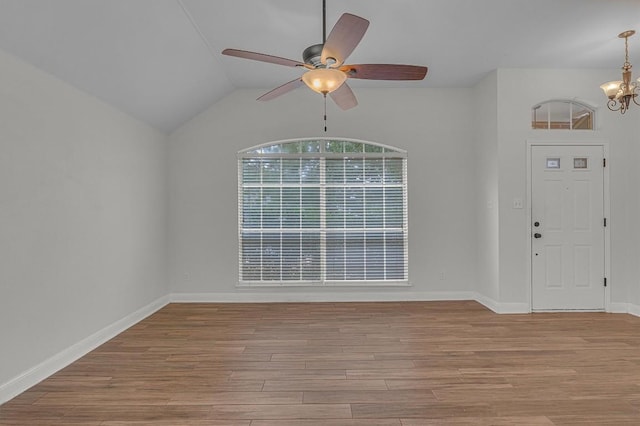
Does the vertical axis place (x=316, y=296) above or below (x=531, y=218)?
below

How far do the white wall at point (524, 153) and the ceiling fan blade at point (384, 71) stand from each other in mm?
2469

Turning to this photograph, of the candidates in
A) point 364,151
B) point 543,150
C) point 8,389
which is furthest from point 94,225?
point 543,150

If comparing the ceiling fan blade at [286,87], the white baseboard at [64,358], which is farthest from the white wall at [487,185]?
the white baseboard at [64,358]

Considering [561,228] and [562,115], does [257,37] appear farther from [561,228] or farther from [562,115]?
[561,228]

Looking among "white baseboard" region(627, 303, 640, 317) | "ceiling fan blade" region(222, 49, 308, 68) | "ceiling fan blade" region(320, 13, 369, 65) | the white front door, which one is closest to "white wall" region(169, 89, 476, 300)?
the white front door

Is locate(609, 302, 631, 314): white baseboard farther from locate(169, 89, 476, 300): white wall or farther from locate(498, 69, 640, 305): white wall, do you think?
locate(169, 89, 476, 300): white wall

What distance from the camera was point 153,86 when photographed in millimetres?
3805

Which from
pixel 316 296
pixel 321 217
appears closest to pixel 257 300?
pixel 316 296

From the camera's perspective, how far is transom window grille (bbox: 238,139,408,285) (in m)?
5.08

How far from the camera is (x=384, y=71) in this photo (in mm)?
2473

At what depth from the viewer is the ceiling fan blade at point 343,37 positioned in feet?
6.53

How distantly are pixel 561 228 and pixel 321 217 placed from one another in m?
3.01

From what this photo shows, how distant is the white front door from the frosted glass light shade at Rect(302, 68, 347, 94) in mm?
3203

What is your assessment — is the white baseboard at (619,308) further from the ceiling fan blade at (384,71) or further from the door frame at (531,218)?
the ceiling fan blade at (384,71)
